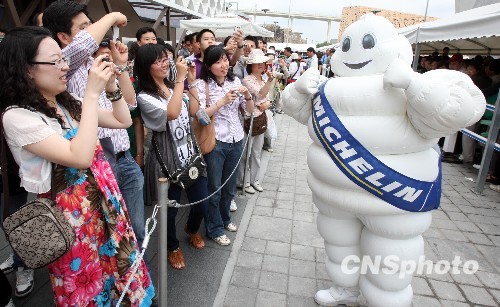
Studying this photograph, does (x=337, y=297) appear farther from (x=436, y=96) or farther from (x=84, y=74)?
(x=84, y=74)

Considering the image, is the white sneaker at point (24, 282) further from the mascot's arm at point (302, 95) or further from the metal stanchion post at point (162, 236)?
the mascot's arm at point (302, 95)

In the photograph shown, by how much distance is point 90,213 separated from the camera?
62.9 inches

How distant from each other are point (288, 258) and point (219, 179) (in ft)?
3.06

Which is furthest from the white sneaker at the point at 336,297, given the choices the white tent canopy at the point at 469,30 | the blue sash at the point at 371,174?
the white tent canopy at the point at 469,30

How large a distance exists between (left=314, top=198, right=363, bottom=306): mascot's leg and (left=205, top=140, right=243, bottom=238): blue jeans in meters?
1.05

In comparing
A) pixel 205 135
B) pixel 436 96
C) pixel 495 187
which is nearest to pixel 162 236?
pixel 205 135

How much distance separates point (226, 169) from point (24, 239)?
1983 millimetres

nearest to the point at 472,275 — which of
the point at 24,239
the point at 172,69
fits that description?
the point at 172,69

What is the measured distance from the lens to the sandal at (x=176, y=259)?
109 inches

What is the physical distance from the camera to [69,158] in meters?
1.37

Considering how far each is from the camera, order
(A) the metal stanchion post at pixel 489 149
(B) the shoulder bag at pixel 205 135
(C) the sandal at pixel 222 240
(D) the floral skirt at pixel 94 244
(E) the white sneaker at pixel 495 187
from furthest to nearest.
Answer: (E) the white sneaker at pixel 495 187 < (A) the metal stanchion post at pixel 489 149 < (C) the sandal at pixel 222 240 < (B) the shoulder bag at pixel 205 135 < (D) the floral skirt at pixel 94 244

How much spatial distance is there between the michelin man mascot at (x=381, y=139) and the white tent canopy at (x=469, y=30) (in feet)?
10.4

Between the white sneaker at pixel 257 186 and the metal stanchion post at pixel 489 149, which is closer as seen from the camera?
the white sneaker at pixel 257 186
